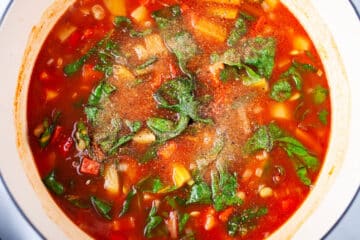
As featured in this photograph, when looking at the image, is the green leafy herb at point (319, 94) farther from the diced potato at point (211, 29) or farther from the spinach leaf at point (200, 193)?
the spinach leaf at point (200, 193)

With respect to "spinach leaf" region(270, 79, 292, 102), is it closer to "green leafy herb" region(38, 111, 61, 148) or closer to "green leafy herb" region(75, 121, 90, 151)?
"green leafy herb" region(75, 121, 90, 151)

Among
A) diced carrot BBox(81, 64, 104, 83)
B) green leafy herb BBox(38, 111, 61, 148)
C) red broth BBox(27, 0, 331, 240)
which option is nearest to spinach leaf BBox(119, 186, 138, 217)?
red broth BBox(27, 0, 331, 240)

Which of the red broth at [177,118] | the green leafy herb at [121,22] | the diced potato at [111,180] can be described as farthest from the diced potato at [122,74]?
the diced potato at [111,180]

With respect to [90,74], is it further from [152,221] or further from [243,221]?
[243,221]

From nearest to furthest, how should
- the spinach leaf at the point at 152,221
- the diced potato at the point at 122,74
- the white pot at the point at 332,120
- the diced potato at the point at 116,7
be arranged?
the white pot at the point at 332,120
the spinach leaf at the point at 152,221
the diced potato at the point at 122,74
the diced potato at the point at 116,7

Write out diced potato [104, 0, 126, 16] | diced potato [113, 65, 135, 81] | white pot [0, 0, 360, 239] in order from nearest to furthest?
1. white pot [0, 0, 360, 239]
2. diced potato [113, 65, 135, 81]
3. diced potato [104, 0, 126, 16]

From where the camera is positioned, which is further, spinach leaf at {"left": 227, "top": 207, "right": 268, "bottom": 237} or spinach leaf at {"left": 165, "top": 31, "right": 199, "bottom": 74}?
spinach leaf at {"left": 165, "top": 31, "right": 199, "bottom": 74}
